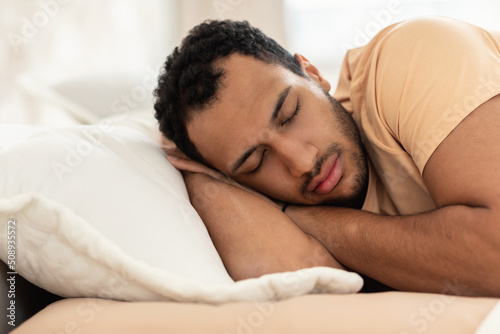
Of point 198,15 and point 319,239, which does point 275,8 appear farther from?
point 319,239

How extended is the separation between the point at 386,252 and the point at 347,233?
11cm

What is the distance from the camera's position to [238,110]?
3.67 feet

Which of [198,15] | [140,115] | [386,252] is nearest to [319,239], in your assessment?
[386,252]

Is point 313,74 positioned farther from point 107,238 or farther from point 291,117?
point 107,238

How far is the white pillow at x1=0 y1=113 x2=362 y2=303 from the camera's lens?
0.73 m

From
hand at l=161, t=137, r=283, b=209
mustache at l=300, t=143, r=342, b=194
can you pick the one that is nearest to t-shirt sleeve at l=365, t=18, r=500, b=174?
mustache at l=300, t=143, r=342, b=194

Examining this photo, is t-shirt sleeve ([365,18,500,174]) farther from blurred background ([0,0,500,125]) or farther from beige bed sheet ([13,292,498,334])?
blurred background ([0,0,500,125])

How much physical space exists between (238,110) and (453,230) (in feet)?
1.78

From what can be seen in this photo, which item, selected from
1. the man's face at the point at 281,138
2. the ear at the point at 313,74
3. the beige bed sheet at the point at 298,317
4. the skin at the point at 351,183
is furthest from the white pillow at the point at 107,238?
the ear at the point at 313,74

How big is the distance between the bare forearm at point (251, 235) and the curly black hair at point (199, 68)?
19 centimetres

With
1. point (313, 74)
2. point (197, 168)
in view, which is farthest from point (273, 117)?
point (313, 74)

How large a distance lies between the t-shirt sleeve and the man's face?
120 mm

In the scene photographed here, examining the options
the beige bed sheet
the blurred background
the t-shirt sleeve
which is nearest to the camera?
the beige bed sheet

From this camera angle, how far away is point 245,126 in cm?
110
